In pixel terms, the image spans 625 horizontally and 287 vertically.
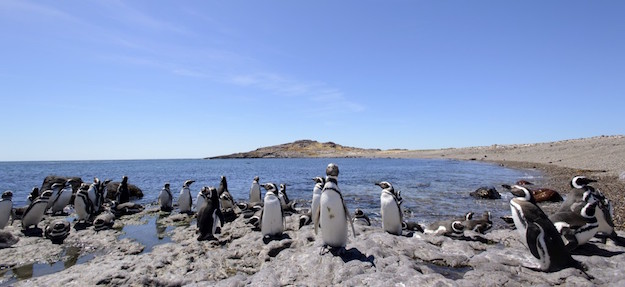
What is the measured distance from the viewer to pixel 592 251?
6051 millimetres

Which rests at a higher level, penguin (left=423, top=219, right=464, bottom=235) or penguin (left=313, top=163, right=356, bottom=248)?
penguin (left=313, top=163, right=356, bottom=248)

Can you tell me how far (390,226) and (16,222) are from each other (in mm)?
13906

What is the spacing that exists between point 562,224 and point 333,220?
4254 millimetres

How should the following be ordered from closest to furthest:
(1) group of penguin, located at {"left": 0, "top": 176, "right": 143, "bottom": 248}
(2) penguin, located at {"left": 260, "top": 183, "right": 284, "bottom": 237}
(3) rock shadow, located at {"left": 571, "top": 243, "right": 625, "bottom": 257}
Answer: (3) rock shadow, located at {"left": 571, "top": 243, "right": 625, "bottom": 257}
(2) penguin, located at {"left": 260, "top": 183, "right": 284, "bottom": 237}
(1) group of penguin, located at {"left": 0, "top": 176, "right": 143, "bottom": 248}

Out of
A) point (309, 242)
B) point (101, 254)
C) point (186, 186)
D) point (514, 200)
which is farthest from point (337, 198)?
point (186, 186)

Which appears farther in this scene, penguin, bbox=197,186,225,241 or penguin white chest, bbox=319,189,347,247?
penguin, bbox=197,186,225,241

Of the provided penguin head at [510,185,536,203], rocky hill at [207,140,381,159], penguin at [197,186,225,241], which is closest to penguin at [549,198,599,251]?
penguin head at [510,185,536,203]

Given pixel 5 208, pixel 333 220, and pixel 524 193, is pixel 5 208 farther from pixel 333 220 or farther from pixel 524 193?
pixel 524 193

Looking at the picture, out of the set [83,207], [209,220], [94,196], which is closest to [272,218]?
[209,220]

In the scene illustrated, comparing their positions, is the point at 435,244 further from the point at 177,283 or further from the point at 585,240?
the point at 177,283

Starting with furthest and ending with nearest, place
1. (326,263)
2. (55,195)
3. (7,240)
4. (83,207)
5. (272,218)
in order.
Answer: (55,195), (83,207), (7,240), (272,218), (326,263)

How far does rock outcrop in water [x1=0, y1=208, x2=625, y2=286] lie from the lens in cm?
510

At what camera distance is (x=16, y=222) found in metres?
12.6

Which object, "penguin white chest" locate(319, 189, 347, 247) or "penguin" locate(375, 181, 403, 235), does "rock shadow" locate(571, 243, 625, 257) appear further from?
"penguin white chest" locate(319, 189, 347, 247)
